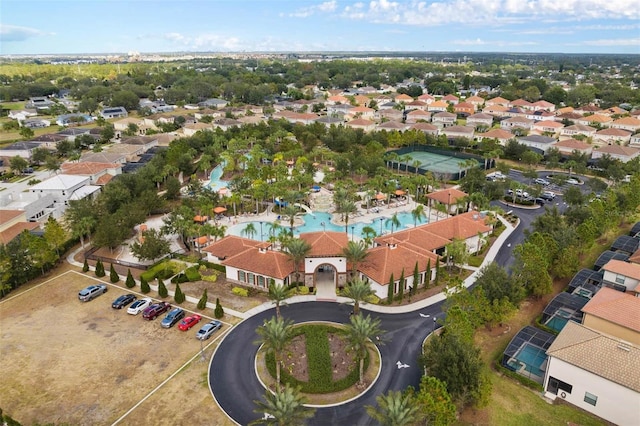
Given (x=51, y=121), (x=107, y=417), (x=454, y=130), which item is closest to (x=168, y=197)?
(x=107, y=417)

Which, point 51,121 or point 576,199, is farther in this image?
point 51,121

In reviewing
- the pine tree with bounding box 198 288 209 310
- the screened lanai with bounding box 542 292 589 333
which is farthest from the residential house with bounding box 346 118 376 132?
the pine tree with bounding box 198 288 209 310

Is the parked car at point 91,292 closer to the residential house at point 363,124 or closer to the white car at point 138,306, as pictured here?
the white car at point 138,306

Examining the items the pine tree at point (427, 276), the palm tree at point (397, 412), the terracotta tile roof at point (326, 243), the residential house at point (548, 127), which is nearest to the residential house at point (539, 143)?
the residential house at point (548, 127)

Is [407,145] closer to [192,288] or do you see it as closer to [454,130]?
[454,130]

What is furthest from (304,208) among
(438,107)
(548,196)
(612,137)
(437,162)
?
(438,107)

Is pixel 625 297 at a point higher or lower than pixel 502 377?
higher

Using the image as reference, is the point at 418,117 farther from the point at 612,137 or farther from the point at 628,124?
the point at 628,124
